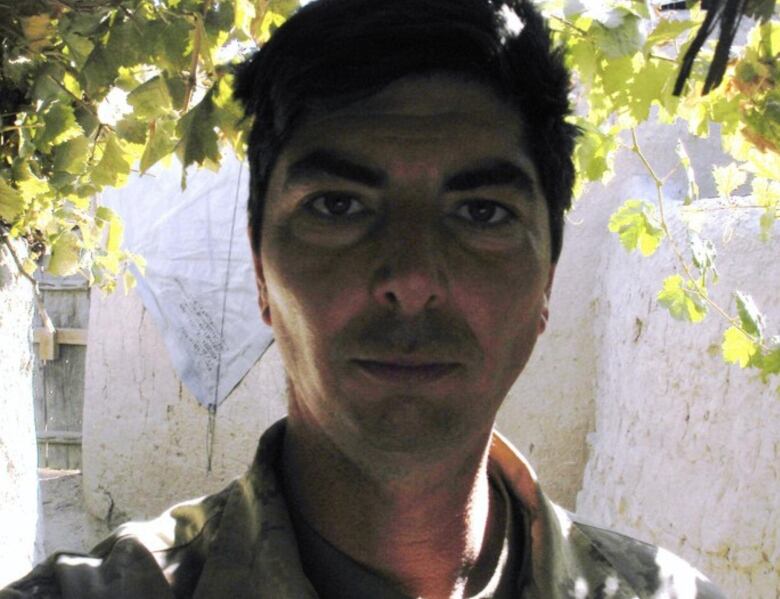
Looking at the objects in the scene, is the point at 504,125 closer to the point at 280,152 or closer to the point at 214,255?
the point at 280,152

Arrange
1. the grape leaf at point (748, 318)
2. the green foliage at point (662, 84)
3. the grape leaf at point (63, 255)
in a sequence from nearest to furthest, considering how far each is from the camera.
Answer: the green foliage at point (662, 84), the grape leaf at point (748, 318), the grape leaf at point (63, 255)

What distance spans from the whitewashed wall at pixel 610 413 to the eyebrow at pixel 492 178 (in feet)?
7.21

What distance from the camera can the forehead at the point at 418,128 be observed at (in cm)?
124

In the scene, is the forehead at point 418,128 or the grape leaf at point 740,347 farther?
the grape leaf at point 740,347

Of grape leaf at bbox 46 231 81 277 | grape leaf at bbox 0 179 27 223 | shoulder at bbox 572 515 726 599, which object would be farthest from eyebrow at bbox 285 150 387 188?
grape leaf at bbox 46 231 81 277

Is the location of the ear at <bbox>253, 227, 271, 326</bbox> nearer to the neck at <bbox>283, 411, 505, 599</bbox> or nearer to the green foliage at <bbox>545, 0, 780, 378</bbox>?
the neck at <bbox>283, 411, 505, 599</bbox>

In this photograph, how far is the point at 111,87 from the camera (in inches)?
71.1

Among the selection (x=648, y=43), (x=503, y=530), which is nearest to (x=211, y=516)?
(x=503, y=530)

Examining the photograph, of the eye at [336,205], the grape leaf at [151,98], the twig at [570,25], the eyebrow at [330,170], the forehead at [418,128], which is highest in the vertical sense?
the twig at [570,25]

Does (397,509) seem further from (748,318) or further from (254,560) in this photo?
(748,318)

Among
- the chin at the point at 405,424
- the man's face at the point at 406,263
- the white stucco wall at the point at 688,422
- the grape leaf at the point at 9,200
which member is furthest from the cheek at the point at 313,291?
the white stucco wall at the point at 688,422

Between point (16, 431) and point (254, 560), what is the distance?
61.5 inches

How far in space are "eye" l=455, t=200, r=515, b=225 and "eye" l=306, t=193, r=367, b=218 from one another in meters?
0.12

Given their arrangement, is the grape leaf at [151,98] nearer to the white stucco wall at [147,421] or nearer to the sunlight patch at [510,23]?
the sunlight patch at [510,23]
